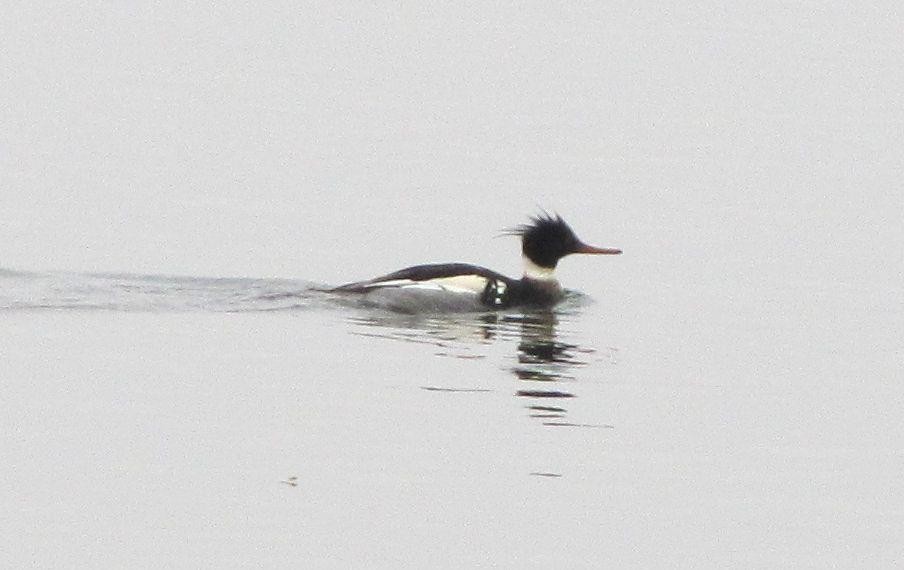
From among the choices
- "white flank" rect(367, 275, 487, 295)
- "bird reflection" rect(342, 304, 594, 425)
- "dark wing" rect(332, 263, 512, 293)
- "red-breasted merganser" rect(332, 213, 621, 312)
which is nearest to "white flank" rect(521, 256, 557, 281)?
"red-breasted merganser" rect(332, 213, 621, 312)

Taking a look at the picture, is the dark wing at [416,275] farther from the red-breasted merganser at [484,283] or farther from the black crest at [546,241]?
the black crest at [546,241]

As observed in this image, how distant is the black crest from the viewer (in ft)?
75.4

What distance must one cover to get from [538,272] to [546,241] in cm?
34

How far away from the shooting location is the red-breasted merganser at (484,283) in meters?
21.6

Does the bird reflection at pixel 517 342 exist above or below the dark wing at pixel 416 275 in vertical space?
below

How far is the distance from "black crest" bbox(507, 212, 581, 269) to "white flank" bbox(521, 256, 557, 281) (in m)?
0.04

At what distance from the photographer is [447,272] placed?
861 inches

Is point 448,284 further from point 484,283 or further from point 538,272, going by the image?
point 538,272

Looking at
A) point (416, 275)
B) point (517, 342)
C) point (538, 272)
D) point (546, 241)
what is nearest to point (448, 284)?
point (416, 275)

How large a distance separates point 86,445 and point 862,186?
23345mm

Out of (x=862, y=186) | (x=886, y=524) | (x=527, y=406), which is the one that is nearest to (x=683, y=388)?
(x=527, y=406)

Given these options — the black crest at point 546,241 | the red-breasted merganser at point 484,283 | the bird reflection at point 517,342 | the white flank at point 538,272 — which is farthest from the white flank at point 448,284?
the black crest at point 546,241

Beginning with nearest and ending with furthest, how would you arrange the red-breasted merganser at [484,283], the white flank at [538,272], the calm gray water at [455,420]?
1. the calm gray water at [455,420]
2. the red-breasted merganser at [484,283]
3. the white flank at [538,272]

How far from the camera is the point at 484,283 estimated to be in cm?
2212
